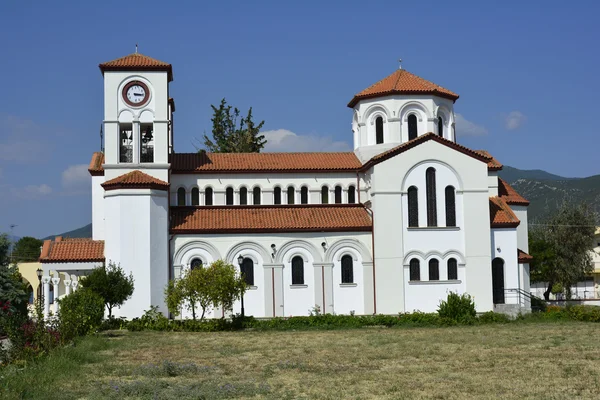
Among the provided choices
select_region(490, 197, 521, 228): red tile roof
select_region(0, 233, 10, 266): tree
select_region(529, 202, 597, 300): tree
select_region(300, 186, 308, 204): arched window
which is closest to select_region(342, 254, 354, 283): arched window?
select_region(300, 186, 308, 204): arched window

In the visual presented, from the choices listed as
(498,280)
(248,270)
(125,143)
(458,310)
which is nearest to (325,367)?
(458,310)

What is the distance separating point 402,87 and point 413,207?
25.1 ft

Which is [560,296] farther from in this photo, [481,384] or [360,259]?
[481,384]

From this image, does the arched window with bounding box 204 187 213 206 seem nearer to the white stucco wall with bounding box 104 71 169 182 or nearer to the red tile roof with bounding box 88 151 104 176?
the white stucco wall with bounding box 104 71 169 182

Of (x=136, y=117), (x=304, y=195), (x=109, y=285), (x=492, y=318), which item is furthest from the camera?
(x=304, y=195)

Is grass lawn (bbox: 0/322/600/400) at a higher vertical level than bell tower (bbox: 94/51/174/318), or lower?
lower

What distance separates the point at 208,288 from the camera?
1463 inches

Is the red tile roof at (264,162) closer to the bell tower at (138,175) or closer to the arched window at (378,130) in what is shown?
the arched window at (378,130)

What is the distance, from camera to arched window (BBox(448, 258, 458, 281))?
43.9 metres

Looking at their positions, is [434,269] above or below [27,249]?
below

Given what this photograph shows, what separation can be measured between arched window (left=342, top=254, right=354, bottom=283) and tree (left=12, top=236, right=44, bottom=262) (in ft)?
283

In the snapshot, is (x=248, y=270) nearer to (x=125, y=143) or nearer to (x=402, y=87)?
(x=125, y=143)

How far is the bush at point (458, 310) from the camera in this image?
38.5 metres

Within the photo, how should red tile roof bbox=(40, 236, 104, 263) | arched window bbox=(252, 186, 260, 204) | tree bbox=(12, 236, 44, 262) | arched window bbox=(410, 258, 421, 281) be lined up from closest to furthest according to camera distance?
red tile roof bbox=(40, 236, 104, 263) < arched window bbox=(410, 258, 421, 281) < arched window bbox=(252, 186, 260, 204) < tree bbox=(12, 236, 44, 262)
